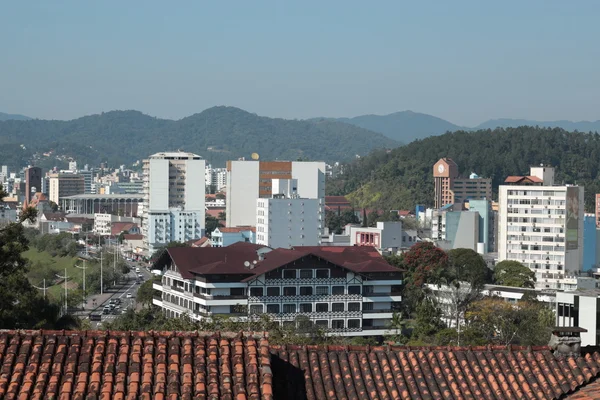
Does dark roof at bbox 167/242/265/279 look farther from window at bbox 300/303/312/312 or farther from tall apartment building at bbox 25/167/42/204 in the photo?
tall apartment building at bbox 25/167/42/204

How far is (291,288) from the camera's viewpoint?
1570 inches

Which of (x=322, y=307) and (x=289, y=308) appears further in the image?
(x=322, y=307)

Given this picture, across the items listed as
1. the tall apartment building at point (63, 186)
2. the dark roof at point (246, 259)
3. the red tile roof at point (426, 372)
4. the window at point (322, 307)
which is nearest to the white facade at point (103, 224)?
the tall apartment building at point (63, 186)

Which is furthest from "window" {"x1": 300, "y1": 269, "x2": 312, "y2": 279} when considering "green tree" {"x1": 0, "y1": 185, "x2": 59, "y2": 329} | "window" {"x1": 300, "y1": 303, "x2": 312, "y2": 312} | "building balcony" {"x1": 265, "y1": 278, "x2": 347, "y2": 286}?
"green tree" {"x1": 0, "y1": 185, "x2": 59, "y2": 329}

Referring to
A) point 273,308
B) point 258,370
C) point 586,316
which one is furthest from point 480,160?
point 258,370

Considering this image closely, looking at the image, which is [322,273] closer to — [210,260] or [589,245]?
[210,260]

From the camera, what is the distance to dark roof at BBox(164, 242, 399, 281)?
130 feet

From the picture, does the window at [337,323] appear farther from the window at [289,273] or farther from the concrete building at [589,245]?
the concrete building at [589,245]

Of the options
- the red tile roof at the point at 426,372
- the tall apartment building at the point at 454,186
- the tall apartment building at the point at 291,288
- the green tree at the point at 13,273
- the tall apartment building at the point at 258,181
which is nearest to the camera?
the red tile roof at the point at 426,372

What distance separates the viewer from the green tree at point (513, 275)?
5171 centimetres

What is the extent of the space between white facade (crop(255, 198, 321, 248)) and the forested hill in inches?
1941

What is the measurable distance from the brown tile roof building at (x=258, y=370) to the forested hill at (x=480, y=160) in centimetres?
10641

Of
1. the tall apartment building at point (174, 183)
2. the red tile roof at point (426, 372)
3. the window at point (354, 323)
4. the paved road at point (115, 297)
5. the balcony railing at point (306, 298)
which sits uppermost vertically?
the tall apartment building at point (174, 183)

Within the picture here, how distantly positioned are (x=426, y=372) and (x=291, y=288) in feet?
101
